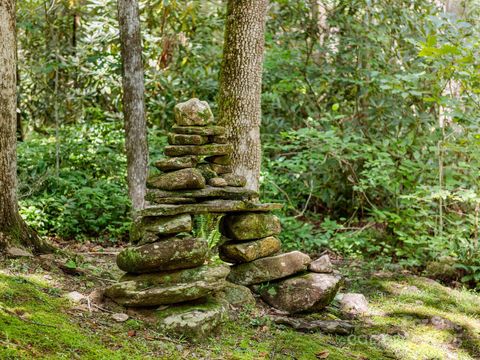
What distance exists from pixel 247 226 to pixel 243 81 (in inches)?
82.4

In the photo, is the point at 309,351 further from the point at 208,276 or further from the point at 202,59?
the point at 202,59

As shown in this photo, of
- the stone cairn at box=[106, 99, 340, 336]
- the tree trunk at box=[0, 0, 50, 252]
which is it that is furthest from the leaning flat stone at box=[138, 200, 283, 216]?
the tree trunk at box=[0, 0, 50, 252]

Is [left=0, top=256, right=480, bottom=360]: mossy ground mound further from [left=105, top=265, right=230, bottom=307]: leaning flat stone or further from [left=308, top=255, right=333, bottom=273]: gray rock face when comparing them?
[left=308, top=255, right=333, bottom=273]: gray rock face

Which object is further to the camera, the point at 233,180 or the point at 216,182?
the point at 233,180

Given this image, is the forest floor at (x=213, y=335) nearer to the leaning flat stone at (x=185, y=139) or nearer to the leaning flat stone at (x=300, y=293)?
the leaning flat stone at (x=300, y=293)

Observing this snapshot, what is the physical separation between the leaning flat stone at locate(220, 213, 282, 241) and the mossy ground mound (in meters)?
0.83

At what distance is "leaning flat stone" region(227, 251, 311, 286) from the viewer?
612 centimetres

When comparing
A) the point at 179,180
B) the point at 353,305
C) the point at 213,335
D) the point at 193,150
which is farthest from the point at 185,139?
the point at 353,305

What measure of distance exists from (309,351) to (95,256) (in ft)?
11.3

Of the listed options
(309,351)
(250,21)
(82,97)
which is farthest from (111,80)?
(309,351)

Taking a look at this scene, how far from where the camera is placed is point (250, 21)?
708 centimetres

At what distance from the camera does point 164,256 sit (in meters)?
5.14

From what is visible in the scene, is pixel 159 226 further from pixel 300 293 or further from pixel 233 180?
pixel 300 293

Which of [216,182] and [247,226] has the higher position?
[216,182]
